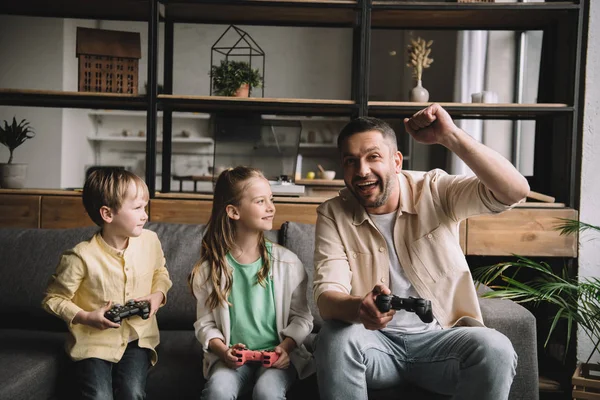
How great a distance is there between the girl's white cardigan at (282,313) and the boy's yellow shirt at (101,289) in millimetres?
161

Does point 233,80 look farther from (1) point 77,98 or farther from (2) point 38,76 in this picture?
(2) point 38,76

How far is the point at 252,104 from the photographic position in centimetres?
293

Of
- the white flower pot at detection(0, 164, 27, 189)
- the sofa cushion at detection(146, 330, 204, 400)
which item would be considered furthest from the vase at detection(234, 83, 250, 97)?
the sofa cushion at detection(146, 330, 204, 400)

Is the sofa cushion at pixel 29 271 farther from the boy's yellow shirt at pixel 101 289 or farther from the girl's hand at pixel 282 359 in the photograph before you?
the girl's hand at pixel 282 359

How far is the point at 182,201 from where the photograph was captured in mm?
2812

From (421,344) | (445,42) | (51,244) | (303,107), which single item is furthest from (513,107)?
(445,42)

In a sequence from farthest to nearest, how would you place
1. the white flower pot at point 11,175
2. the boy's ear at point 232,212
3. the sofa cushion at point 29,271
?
the white flower pot at point 11,175, the sofa cushion at point 29,271, the boy's ear at point 232,212

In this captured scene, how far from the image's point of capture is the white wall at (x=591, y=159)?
2734 mm

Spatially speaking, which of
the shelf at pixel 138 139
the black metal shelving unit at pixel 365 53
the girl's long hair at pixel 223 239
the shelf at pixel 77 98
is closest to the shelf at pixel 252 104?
the black metal shelving unit at pixel 365 53

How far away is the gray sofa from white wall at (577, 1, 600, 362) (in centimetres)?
97

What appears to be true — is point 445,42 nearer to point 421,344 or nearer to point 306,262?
point 306,262

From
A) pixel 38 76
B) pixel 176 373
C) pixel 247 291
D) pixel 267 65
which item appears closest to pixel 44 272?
pixel 176 373

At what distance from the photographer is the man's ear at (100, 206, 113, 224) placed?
1.84 meters

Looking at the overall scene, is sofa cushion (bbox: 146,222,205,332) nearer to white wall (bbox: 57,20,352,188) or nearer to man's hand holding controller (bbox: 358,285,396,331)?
man's hand holding controller (bbox: 358,285,396,331)
